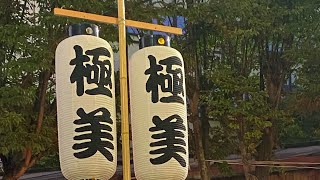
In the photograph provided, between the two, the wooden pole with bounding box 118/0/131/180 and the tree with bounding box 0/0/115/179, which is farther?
the tree with bounding box 0/0/115/179

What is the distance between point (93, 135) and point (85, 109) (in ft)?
0.64

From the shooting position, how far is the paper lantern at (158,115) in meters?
3.85

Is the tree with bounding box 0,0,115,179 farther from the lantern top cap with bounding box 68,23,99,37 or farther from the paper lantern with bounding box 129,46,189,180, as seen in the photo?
the paper lantern with bounding box 129,46,189,180

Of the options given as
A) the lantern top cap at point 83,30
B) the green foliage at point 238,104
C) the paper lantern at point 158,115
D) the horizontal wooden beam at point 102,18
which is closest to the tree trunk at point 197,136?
the green foliage at point 238,104

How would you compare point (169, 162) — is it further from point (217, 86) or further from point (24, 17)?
point (217, 86)

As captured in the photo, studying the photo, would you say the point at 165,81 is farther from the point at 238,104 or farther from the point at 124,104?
the point at 238,104

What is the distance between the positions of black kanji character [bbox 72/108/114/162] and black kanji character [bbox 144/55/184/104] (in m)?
0.42

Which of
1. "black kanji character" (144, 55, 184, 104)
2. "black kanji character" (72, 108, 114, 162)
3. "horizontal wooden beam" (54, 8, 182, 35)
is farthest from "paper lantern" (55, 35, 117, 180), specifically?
"black kanji character" (144, 55, 184, 104)

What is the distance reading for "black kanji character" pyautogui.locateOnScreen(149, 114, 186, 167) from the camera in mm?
3848

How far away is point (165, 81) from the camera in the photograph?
13.0 ft

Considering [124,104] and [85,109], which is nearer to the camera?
[85,109]

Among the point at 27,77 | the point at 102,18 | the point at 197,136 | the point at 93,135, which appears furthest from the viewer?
the point at 197,136

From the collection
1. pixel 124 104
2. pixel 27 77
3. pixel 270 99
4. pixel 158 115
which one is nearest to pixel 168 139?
pixel 158 115

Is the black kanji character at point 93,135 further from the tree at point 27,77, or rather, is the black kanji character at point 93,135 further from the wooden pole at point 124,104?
the tree at point 27,77
